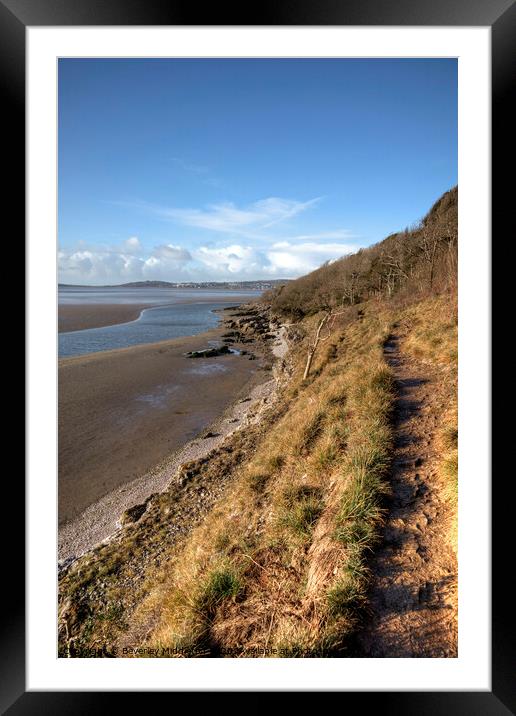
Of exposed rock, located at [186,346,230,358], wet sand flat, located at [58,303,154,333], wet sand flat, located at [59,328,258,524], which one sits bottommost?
wet sand flat, located at [59,328,258,524]

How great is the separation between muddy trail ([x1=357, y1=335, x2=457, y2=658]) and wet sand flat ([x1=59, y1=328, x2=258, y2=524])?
6385 millimetres

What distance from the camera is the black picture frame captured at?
1.64 metres

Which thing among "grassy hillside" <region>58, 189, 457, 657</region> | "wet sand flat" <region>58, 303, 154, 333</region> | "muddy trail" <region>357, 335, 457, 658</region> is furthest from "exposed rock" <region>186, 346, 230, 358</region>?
"muddy trail" <region>357, 335, 457, 658</region>

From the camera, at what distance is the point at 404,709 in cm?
160

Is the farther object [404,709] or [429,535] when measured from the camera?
[429,535]

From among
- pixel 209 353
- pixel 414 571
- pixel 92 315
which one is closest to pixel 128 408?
pixel 209 353

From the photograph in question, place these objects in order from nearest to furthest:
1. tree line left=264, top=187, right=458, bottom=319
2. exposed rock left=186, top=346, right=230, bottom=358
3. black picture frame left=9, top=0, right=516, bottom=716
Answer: black picture frame left=9, top=0, right=516, bottom=716
tree line left=264, top=187, right=458, bottom=319
exposed rock left=186, top=346, right=230, bottom=358

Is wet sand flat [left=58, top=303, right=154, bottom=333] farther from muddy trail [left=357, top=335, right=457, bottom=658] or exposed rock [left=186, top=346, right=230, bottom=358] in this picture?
muddy trail [left=357, top=335, right=457, bottom=658]

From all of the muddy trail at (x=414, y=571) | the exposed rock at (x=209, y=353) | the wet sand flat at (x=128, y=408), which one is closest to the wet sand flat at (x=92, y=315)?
the wet sand flat at (x=128, y=408)
